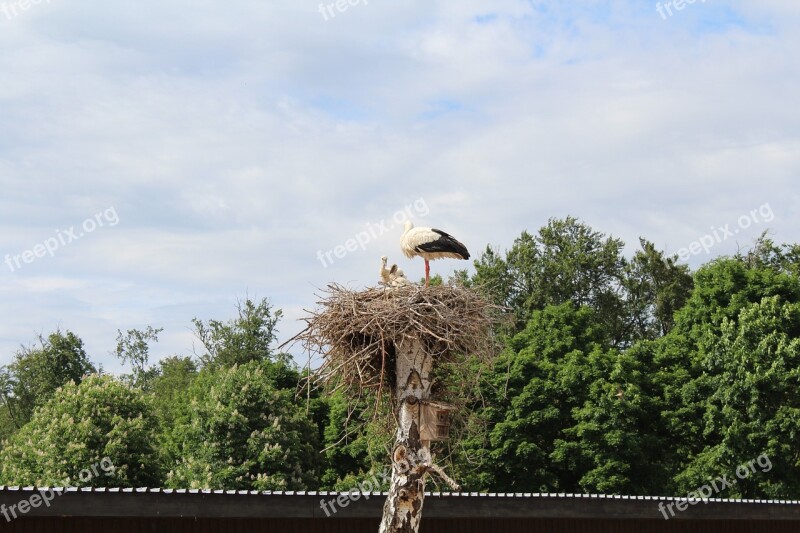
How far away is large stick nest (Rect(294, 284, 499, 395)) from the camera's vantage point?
47.1ft

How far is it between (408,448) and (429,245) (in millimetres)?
3550

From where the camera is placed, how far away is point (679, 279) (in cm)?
5981

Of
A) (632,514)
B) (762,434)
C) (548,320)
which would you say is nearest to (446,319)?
(632,514)

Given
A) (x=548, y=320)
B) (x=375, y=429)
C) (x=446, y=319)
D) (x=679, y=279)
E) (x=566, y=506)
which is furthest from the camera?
(x=679, y=279)

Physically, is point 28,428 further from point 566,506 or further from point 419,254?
point 419,254

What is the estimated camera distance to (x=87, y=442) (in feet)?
112

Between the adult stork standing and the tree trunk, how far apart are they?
198 centimetres

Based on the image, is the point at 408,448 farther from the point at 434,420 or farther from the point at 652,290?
the point at 652,290

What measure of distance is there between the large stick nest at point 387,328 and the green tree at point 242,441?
20.4 metres

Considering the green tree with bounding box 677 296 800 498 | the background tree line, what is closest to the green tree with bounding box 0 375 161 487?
the background tree line

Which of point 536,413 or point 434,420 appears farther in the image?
point 536,413

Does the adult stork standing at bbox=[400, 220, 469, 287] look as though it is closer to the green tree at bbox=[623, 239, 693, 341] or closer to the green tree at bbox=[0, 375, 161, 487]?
the green tree at bbox=[0, 375, 161, 487]

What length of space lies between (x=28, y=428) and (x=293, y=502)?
2233cm

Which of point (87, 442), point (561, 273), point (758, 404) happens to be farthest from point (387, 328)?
point (561, 273)
